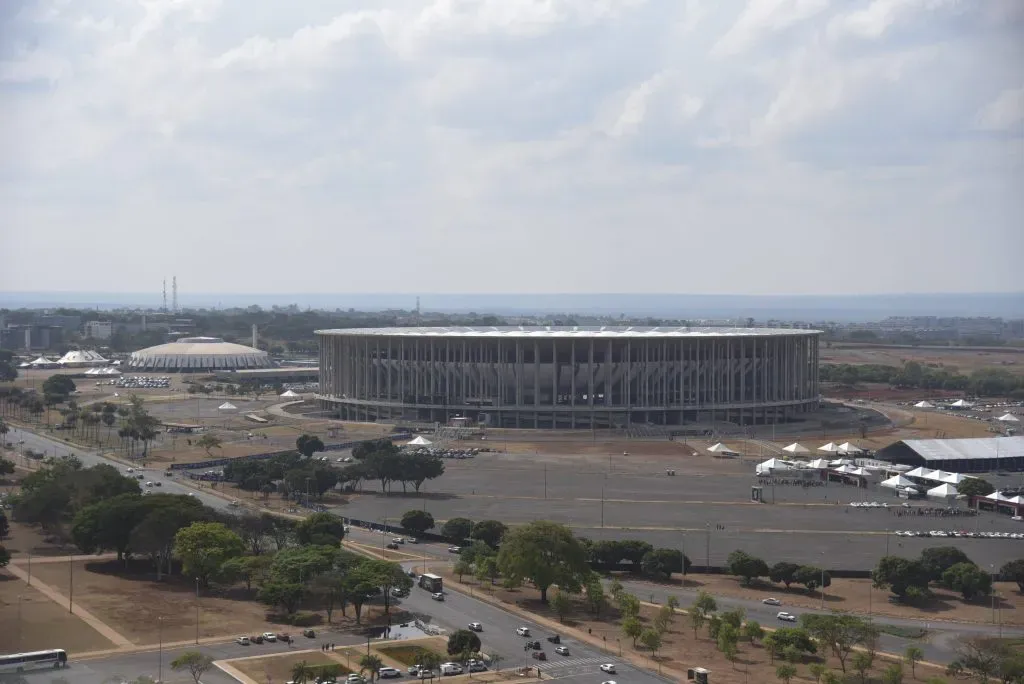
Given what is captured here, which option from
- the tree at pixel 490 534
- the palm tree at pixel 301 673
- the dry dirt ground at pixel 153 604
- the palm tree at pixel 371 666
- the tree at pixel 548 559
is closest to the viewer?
the palm tree at pixel 301 673

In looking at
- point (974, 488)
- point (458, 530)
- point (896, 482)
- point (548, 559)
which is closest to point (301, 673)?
point (548, 559)

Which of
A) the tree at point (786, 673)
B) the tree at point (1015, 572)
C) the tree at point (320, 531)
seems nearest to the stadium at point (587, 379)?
the tree at point (320, 531)

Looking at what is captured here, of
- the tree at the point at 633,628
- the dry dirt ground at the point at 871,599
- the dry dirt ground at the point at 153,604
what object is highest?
the tree at the point at 633,628

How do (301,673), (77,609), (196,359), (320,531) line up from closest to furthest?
(301,673)
(77,609)
(320,531)
(196,359)

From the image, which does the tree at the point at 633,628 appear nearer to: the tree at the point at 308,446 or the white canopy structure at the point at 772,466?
the white canopy structure at the point at 772,466

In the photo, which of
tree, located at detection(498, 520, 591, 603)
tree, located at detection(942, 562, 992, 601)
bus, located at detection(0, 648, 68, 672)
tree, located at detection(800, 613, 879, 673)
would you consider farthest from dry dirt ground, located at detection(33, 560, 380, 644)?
tree, located at detection(942, 562, 992, 601)

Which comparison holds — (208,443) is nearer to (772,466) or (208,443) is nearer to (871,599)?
(772,466)
